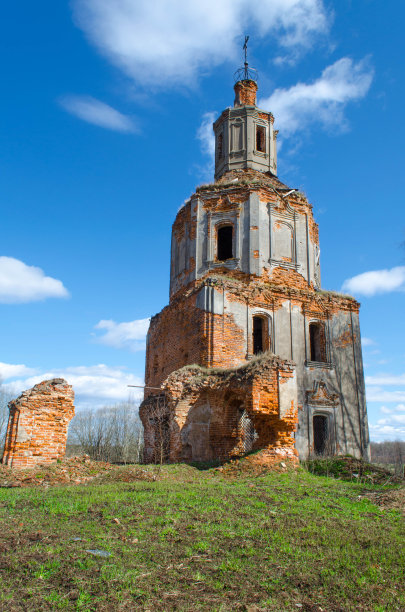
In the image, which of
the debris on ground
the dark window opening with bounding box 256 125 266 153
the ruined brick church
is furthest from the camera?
the dark window opening with bounding box 256 125 266 153

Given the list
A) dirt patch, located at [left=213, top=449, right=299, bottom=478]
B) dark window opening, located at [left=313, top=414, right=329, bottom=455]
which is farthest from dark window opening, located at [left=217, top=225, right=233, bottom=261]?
dirt patch, located at [left=213, top=449, right=299, bottom=478]

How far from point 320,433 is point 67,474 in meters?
10.9

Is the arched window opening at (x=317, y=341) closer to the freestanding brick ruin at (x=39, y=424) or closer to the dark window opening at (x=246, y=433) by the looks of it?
the dark window opening at (x=246, y=433)

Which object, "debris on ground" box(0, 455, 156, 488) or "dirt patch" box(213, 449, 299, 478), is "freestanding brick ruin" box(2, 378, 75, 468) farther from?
"dirt patch" box(213, 449, 299, 478)

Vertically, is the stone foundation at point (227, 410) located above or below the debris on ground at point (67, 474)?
→ above

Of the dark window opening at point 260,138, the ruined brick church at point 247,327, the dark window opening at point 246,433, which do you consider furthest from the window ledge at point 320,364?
the dark window opening at point 260,138

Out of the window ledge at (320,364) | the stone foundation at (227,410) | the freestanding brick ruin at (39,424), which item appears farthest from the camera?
the window ledge at (320,364)

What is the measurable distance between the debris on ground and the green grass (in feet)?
5.52

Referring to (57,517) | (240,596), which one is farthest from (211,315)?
(240,596)

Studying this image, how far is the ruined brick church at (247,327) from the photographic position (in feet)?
48.3

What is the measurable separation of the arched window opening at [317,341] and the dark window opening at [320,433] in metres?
2.44

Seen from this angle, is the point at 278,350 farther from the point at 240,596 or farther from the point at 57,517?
the point at 240,596

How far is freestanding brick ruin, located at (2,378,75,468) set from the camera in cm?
1177

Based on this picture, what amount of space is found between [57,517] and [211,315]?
436 inches
